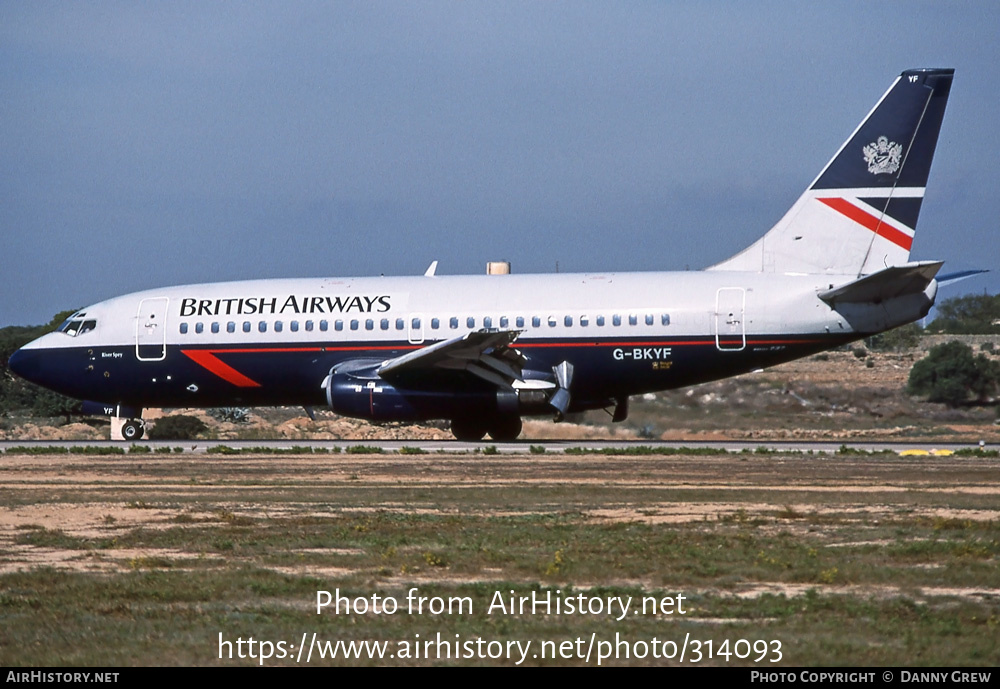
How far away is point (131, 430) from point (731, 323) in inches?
637

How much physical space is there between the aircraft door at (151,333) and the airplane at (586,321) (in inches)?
2.3

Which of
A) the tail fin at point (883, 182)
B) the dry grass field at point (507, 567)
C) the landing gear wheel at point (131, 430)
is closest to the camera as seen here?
the dry grass field at point (507, 567)

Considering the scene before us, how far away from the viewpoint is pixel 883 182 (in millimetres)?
32219

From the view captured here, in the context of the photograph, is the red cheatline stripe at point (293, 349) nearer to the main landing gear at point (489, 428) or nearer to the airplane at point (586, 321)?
the airplane at point (586, 321)

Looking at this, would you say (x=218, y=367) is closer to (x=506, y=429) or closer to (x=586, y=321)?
(x=506, y=429)

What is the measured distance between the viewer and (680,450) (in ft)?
96.1

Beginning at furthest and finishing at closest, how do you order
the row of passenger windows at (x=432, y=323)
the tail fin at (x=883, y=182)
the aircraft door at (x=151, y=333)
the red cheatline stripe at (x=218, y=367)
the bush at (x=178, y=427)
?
1. the bush at (x=178, y=427)
2. the aircraft door at (x=151, y=333)
3. the red cheatline stripe at (x=218, y=367)
4. the tail fin at (x=883, y=182)
5. the row of passenger windows at (x=432, y=323)

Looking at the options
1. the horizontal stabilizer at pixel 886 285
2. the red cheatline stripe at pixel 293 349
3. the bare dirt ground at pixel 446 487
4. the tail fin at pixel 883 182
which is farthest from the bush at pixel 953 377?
the bare dirt ground at pixel 446 487

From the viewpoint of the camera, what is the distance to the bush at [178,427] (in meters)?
43.8

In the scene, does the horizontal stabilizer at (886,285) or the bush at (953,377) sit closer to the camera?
the horizontal stabilizer at (886,285)

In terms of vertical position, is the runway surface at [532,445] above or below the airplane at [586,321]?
below

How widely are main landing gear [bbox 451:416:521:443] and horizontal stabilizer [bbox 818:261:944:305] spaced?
8379 mm

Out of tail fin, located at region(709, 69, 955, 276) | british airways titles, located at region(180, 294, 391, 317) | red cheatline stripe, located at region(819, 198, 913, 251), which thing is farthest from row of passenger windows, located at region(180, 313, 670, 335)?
red cheatline stripe, located at region(819, 198, 913, 251)
